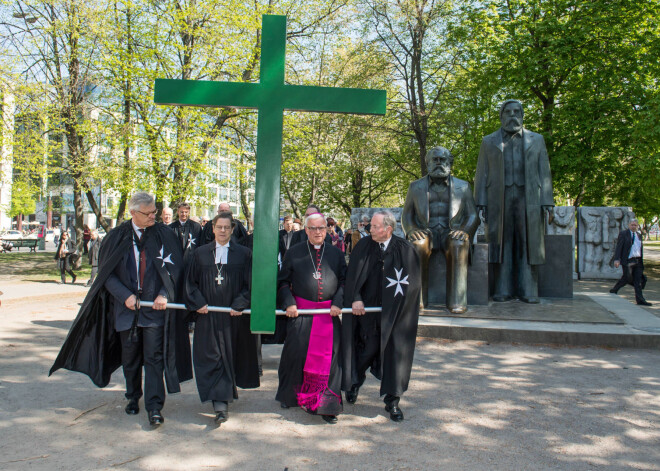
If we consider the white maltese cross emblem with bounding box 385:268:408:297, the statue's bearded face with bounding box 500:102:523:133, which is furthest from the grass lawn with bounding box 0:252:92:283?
the white maltese cross emblem with bounding box 385:268:408:297

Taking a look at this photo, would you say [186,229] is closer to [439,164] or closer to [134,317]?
[439,164]

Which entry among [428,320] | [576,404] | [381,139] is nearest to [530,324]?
[428,320]

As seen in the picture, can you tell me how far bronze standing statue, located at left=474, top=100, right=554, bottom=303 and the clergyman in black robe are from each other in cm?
506

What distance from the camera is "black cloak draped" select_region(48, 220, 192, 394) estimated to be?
4.75 metres

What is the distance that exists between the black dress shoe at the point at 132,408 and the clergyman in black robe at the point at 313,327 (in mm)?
1227

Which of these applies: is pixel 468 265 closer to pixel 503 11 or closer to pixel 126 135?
pixel 126 135

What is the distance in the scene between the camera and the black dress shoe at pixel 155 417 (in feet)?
14.3

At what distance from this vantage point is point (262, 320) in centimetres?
455

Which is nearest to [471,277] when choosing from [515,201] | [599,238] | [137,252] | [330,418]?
[515,201]

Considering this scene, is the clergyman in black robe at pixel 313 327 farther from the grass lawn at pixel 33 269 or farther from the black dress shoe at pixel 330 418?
the grass lawn at pixel 33 269

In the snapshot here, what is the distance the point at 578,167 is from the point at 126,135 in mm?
15305

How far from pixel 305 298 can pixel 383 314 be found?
2.36ft

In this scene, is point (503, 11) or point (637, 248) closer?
point (637, 248)

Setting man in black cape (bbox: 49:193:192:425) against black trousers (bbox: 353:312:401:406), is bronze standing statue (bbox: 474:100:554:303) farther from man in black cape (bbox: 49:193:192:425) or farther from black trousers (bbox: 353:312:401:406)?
man in black cape (bbox: 49:193:192:425)
